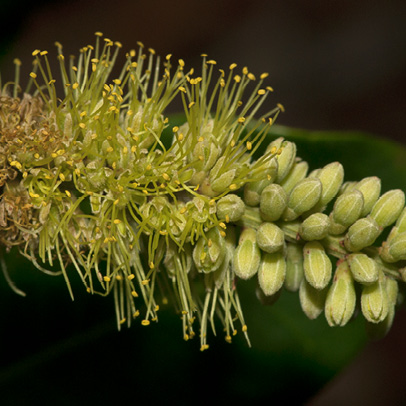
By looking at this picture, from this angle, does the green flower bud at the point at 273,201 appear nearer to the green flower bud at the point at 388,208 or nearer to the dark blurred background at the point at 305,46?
the green flower bud at the point at 388,208

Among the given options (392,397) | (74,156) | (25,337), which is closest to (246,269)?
(74,156)

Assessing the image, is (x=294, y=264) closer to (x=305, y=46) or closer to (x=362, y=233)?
(x=362, y=233)

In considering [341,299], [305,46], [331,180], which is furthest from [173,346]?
[305,46]

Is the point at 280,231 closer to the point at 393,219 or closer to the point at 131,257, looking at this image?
the point at 393,219

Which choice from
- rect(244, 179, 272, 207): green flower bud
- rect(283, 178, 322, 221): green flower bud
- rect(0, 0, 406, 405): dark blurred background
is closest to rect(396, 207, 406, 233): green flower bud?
rect(283, 178, 322, 221): green flower bud

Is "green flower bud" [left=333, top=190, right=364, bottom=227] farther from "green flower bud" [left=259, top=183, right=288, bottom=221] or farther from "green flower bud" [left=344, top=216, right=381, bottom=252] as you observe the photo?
"green flower bud" [left=259, top=183, right=288, bottom=221]

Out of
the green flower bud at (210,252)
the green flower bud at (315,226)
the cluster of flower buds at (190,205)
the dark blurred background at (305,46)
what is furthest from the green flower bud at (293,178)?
the dark blurred background at (305,46)
